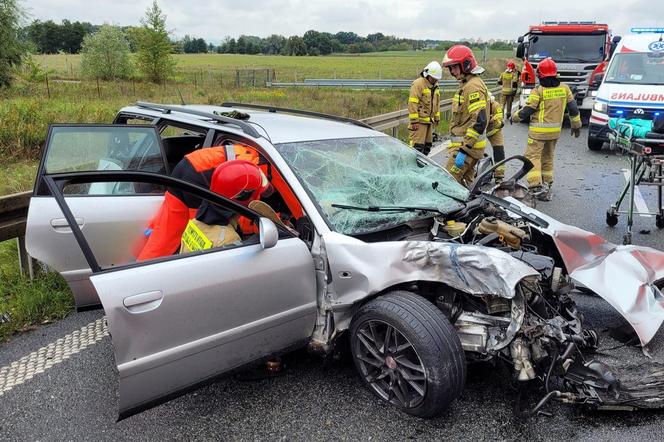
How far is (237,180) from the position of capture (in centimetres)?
292

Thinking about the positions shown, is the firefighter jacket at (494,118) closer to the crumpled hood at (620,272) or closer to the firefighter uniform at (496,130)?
the firefighter uniform at (496,130)

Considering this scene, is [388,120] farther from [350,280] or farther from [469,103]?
[350,280]

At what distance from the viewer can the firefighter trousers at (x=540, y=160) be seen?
7.05m

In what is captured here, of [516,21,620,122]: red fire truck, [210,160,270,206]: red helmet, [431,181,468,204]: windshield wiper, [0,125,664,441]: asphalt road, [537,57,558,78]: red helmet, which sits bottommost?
[0,125,664,441]: asphalt road

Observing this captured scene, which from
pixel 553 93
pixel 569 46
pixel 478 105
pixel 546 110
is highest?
pixel 569 46

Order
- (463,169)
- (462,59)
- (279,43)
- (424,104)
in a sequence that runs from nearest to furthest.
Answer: (462,59)
(463,169)
(424,104)
(279,43)

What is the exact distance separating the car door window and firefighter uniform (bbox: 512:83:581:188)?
5.19 m

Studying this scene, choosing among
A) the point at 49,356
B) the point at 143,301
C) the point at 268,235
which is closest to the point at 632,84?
the point at 268,235

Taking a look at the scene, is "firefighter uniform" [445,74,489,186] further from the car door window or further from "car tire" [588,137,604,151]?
"car tire" [588,137,604,151]

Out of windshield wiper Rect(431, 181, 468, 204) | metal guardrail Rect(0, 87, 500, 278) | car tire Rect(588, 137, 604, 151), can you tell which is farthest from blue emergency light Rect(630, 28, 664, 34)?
metal guardrail Rect(0, 87, 500, 278)

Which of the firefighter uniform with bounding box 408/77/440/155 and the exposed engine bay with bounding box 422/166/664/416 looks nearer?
the exposed engine bay with bounding box 422/166/664/416

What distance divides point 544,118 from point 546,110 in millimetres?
110

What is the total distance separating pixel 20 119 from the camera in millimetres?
11195

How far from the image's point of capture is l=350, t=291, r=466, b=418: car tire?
250 cm
